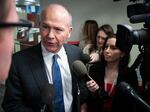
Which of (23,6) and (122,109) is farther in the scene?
(23,6)

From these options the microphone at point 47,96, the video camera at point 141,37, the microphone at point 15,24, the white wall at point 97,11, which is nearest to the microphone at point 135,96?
the video camera at point 141,37

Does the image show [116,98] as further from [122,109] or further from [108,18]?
[108,18]

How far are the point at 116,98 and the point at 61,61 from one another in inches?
21.4

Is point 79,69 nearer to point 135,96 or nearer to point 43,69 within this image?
point 43,69

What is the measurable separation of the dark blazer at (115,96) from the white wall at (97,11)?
2264 millimetres

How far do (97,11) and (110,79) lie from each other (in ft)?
9.13

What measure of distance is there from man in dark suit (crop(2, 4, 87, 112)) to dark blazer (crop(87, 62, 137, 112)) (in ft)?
0.90

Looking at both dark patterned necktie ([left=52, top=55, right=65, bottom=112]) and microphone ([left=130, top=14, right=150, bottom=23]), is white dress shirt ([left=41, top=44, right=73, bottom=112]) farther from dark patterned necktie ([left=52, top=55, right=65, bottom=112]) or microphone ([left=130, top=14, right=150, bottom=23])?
microphone ([left=130, top=14, right=150, bottom=23])

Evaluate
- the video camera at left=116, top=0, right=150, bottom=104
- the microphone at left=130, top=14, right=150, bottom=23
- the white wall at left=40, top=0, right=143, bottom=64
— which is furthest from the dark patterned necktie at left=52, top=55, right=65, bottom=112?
the white wall at left=40, top=0, right=143, bottom=64

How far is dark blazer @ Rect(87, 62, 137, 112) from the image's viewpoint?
2.05 metres

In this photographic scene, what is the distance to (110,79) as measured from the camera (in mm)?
2258

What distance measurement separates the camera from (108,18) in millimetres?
4805

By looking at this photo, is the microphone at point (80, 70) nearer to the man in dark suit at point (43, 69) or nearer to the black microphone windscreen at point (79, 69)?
the black microphone windscreen at point (79, 69)

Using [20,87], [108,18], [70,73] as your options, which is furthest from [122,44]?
[108,18]
